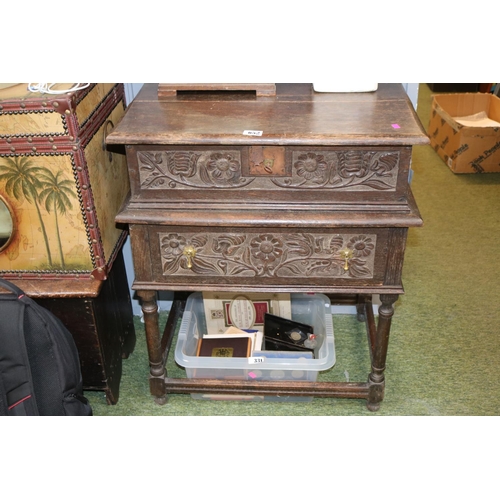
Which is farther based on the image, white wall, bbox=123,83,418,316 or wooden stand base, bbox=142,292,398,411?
white wall, bbox=123,83,418,316

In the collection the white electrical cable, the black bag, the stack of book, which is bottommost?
the stack of book

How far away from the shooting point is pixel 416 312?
85.7 inches

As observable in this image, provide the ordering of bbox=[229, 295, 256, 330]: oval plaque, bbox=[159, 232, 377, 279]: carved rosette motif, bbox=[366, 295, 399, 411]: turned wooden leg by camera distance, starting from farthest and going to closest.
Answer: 1. bbox=[229, 295, 256, 330]: oval plaque
2. bbox=[366, 295, 399, 411]: turned wooden leg
3. bbox=[159, 232, 377, 279]: carved rosette motif

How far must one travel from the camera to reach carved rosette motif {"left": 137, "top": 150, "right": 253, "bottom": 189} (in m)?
1.36

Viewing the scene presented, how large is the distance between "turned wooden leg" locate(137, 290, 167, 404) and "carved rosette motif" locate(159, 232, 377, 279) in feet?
0.47

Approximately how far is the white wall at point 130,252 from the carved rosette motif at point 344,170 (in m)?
0.60

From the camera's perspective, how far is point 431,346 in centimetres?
202

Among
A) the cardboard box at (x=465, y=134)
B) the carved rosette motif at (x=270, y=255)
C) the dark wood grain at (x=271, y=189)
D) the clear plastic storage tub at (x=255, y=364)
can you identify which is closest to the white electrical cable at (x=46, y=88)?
the dark wood grain at (x=271, y=189)

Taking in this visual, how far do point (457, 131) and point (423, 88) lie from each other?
1520mm

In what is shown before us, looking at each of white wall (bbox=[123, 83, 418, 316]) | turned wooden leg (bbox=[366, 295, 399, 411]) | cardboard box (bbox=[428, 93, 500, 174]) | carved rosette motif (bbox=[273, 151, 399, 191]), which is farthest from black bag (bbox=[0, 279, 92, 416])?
cardboard box (bbox=[428, 93, 500, 174])

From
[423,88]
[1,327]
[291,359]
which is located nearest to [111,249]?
[1,327]

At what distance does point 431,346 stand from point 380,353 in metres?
0.43

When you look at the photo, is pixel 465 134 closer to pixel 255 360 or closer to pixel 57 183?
pixel 255 360

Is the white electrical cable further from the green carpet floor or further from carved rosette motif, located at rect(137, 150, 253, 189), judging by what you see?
the green carpet floor
